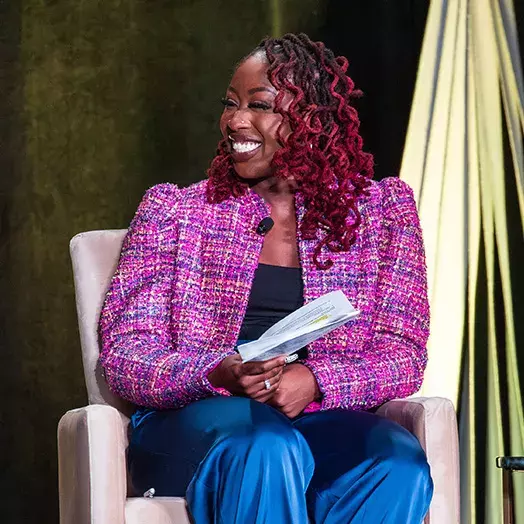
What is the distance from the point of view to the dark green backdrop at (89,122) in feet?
9.45

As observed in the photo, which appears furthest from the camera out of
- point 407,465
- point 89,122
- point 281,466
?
point 89,122

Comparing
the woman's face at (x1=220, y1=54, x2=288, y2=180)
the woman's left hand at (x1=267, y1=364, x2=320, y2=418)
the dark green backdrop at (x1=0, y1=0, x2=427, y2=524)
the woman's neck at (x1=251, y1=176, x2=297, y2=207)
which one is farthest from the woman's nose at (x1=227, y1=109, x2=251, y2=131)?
the dark green backdrop at (x1=0, y1=0, x2=427, y2=524)

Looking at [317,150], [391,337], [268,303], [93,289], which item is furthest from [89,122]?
[391,337]

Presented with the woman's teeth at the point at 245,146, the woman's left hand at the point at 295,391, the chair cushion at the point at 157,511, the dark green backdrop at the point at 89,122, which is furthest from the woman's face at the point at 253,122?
the dark green backdrop at the point at 89,122

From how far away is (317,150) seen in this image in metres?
2.06

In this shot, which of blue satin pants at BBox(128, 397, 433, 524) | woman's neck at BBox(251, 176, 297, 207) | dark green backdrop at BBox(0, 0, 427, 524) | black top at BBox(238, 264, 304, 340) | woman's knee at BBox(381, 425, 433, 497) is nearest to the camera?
blue satin pants at BBox(128, 397, 433, 524)

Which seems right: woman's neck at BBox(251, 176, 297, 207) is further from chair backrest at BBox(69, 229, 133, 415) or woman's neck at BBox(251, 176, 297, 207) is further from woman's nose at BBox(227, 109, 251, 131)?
chair backrest at BBox(69, 229, 133, 415)

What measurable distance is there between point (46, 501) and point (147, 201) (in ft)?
4.15

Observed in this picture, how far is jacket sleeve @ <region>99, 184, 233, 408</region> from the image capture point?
5.90 ft

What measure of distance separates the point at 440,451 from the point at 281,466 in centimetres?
38

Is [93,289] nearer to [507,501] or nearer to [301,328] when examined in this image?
[301,328]

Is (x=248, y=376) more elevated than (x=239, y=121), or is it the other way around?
(x=239, y=121)

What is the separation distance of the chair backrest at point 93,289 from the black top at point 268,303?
1.03 ft

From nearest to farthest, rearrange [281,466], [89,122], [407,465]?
[281,466] → [407,465] → [89,122]
